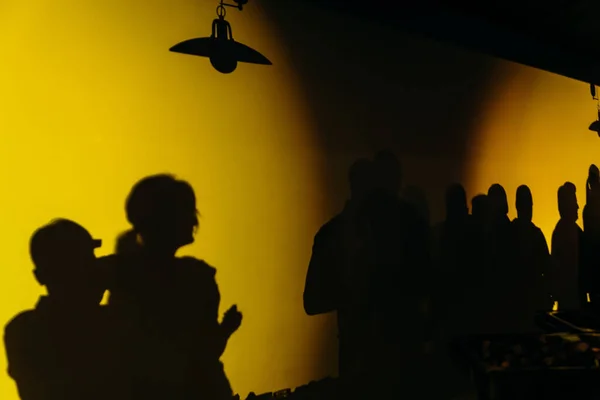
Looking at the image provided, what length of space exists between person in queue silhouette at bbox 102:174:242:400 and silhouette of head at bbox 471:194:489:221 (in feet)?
6.20

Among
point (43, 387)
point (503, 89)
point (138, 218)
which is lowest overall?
point (43, 387)

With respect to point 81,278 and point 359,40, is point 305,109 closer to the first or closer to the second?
point 359,40

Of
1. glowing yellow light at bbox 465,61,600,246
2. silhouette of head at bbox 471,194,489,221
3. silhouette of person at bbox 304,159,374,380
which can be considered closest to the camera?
silhouette of person at bbox 304,159,374,380

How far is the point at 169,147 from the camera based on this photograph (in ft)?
6.29

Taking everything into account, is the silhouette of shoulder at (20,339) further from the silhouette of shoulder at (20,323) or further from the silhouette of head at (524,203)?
the silhouette of head at (524,203)

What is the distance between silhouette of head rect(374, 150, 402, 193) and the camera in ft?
8.40

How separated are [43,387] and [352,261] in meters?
1.57

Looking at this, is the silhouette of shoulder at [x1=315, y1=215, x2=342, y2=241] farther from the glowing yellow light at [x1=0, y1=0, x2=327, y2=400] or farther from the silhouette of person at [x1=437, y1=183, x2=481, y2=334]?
the silhouette of person at [x1=437, y1=183, x2=481, y2=334]

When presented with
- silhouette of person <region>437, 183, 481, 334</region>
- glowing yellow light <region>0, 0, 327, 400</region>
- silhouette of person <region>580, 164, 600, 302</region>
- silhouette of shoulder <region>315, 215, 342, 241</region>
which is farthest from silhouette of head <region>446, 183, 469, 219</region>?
silhouette of person <region>580, 164, 600, 302</region>

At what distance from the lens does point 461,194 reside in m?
2.92

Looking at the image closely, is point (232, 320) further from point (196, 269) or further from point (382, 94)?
point (382, 94)

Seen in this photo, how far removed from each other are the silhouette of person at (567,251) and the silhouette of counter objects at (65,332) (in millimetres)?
3369

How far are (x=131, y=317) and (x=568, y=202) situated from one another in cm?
352

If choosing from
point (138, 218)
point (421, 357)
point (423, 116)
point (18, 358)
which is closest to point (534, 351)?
point (421, 357)
